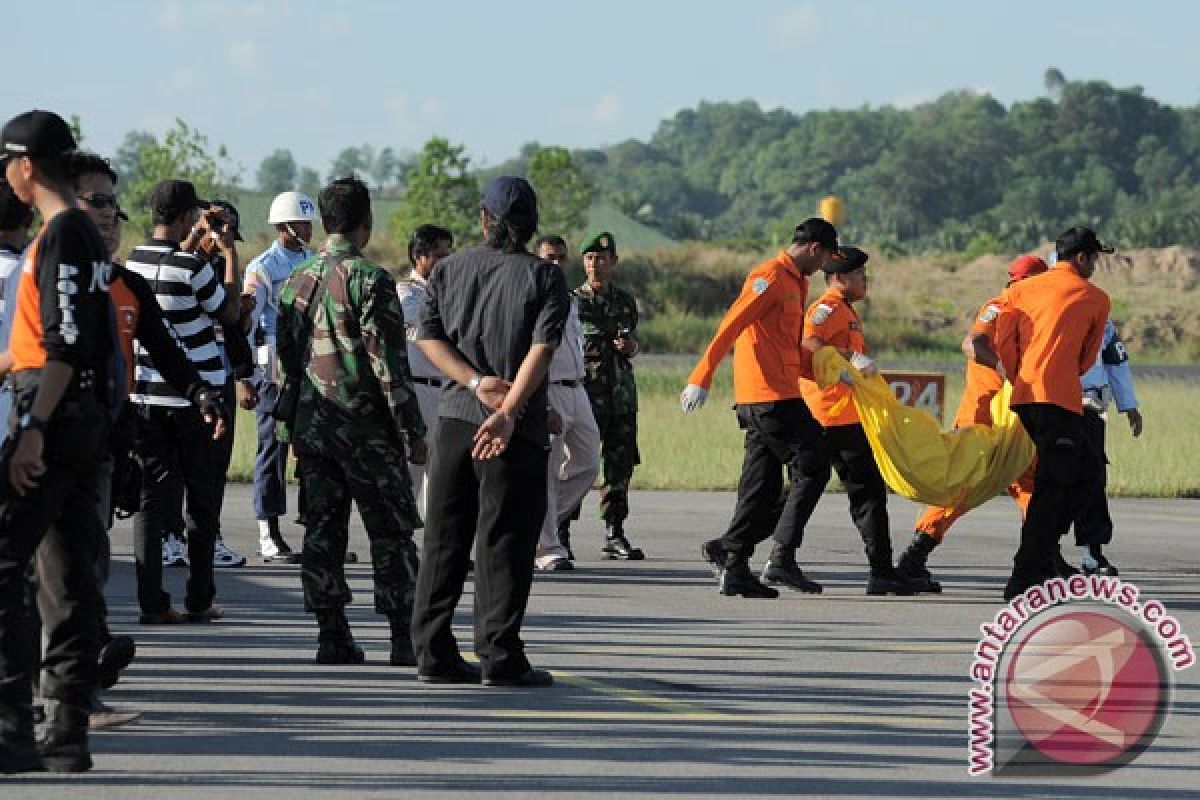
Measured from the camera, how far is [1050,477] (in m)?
13.3

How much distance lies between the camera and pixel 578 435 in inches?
594

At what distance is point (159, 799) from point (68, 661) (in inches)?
29.4

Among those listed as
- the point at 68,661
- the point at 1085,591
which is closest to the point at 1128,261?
the point at 1085,591

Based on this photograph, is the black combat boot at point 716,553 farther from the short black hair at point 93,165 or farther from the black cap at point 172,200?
the short black hair at point 93,165

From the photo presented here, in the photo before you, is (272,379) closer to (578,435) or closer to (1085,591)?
(578,435)

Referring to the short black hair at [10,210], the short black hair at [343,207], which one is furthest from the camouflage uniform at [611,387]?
the short black hair at [10,210]

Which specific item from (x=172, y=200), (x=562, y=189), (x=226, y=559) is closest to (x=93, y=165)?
(x=172, y=200)

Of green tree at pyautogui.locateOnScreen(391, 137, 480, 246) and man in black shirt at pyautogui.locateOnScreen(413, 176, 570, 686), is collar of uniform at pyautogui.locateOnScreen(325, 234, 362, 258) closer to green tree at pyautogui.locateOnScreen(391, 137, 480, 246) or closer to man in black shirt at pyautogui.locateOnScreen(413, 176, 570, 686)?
man in black shirt at pyautogui.locateOnScreen(413, 176, 570, 686)

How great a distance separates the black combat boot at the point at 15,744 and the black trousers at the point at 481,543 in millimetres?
2439

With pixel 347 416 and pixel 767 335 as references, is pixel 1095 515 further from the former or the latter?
pixel 347 416

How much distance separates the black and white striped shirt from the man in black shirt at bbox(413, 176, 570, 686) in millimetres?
2126

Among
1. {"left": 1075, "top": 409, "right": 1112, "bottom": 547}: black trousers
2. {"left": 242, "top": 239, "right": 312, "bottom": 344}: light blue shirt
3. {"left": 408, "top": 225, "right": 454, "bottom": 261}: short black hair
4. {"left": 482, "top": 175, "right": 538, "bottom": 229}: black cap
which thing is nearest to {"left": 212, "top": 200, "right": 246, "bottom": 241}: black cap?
{"left": 408, "top": 225, "right": 454, "bottom": 261}: short black hair

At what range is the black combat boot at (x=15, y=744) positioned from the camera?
762 centimetres

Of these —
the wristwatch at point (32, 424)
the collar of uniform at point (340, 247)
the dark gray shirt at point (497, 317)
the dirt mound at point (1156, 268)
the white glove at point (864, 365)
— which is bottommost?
the dirt mound at point (1156, 268)
